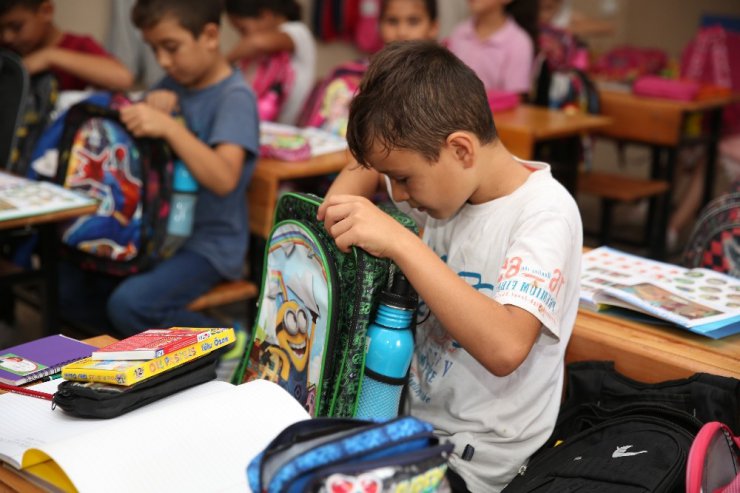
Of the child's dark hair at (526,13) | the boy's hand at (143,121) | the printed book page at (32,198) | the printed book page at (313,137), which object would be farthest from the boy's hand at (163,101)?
the child's dark hair at (526,13)

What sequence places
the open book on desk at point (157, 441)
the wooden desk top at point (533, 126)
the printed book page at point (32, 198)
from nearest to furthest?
the open book on desk at point (157, 441) → the printed book page at point (32, 198) → the wooden desk top at point (533, 126)

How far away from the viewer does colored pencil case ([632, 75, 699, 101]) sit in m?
4.52

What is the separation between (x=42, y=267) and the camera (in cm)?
247

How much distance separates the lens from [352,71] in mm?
3619

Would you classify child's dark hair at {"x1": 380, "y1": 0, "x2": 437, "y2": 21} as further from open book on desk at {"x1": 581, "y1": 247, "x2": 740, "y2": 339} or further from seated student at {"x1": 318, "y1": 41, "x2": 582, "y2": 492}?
seated student at {"x1": 318, "y1": 41, "x2": 582, "y2": 492}

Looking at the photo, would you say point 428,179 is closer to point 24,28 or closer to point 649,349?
point 649,349

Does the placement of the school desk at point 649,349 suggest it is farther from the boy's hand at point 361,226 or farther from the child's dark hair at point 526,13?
the child's dark hair at point 526,13

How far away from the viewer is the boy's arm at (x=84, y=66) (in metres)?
3.19

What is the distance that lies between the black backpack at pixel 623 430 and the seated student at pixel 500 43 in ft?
9.10

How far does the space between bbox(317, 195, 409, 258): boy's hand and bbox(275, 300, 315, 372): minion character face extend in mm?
159

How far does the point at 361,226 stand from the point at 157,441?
1.41 ft

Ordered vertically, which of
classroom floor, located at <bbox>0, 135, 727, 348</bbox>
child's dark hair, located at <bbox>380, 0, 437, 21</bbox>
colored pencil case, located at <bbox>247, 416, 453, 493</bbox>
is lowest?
classroom floor, located at <bbox>0, 135, 727, 348</bbox>

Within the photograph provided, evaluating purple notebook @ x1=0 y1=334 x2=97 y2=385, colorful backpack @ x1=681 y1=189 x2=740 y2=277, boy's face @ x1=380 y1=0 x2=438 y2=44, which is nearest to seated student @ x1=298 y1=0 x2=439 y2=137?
boy's face @ x1=380 y1=0 x2=438 y2=44

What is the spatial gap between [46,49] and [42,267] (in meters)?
1.11
